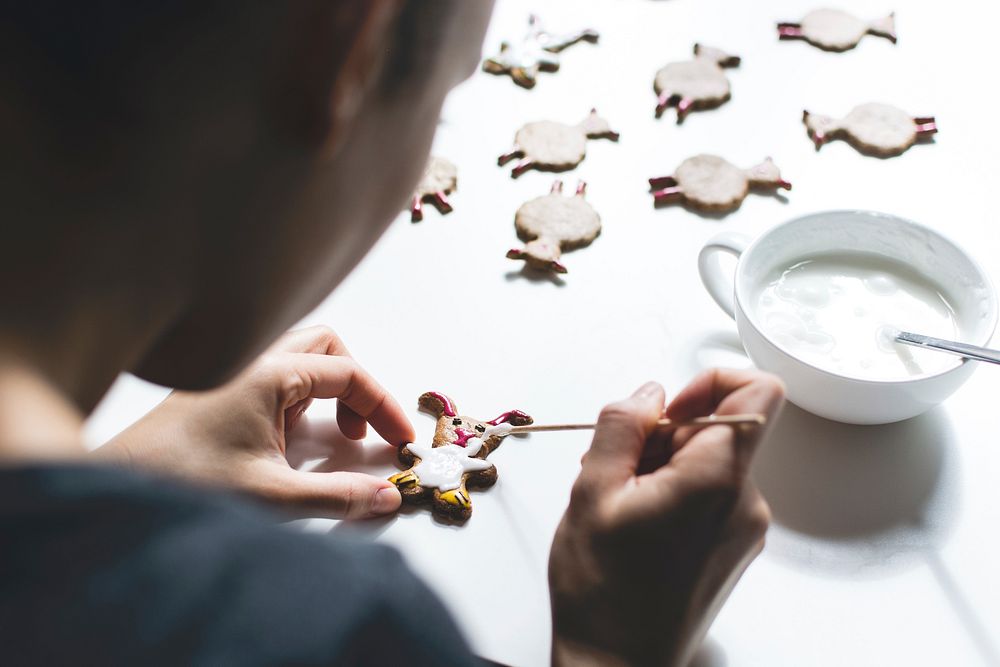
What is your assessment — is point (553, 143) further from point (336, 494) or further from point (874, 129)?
point (336, 494)

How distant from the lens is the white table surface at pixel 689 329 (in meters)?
0.62

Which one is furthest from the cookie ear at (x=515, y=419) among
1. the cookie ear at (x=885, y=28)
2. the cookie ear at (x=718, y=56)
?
the cookie ear at (x=885, y=28)

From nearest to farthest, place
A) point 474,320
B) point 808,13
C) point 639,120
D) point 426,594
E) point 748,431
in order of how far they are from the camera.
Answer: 1. point 426,594
2. point 748,431
3. point 474,320
4. point 639,120
5. point 808,13

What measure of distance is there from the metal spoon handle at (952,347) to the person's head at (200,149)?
1.31ft

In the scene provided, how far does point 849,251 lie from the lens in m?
0.76

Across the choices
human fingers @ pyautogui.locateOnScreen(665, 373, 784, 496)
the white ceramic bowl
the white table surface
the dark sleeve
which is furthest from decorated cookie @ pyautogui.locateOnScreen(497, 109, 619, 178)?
the dark sleeve

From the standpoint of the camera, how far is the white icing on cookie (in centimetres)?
68

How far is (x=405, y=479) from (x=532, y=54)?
60 centimetres

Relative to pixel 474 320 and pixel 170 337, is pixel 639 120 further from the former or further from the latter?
pixel 170 337

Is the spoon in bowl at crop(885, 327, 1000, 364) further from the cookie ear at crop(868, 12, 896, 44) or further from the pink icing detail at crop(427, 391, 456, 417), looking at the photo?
the cookie ear at crop(868, 12, 896, 44)

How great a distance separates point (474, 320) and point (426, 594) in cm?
44

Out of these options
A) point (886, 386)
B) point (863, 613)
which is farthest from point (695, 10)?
point (863, 613)

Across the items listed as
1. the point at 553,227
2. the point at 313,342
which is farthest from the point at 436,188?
the point at 313,342

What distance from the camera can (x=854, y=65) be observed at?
3.45 feet
